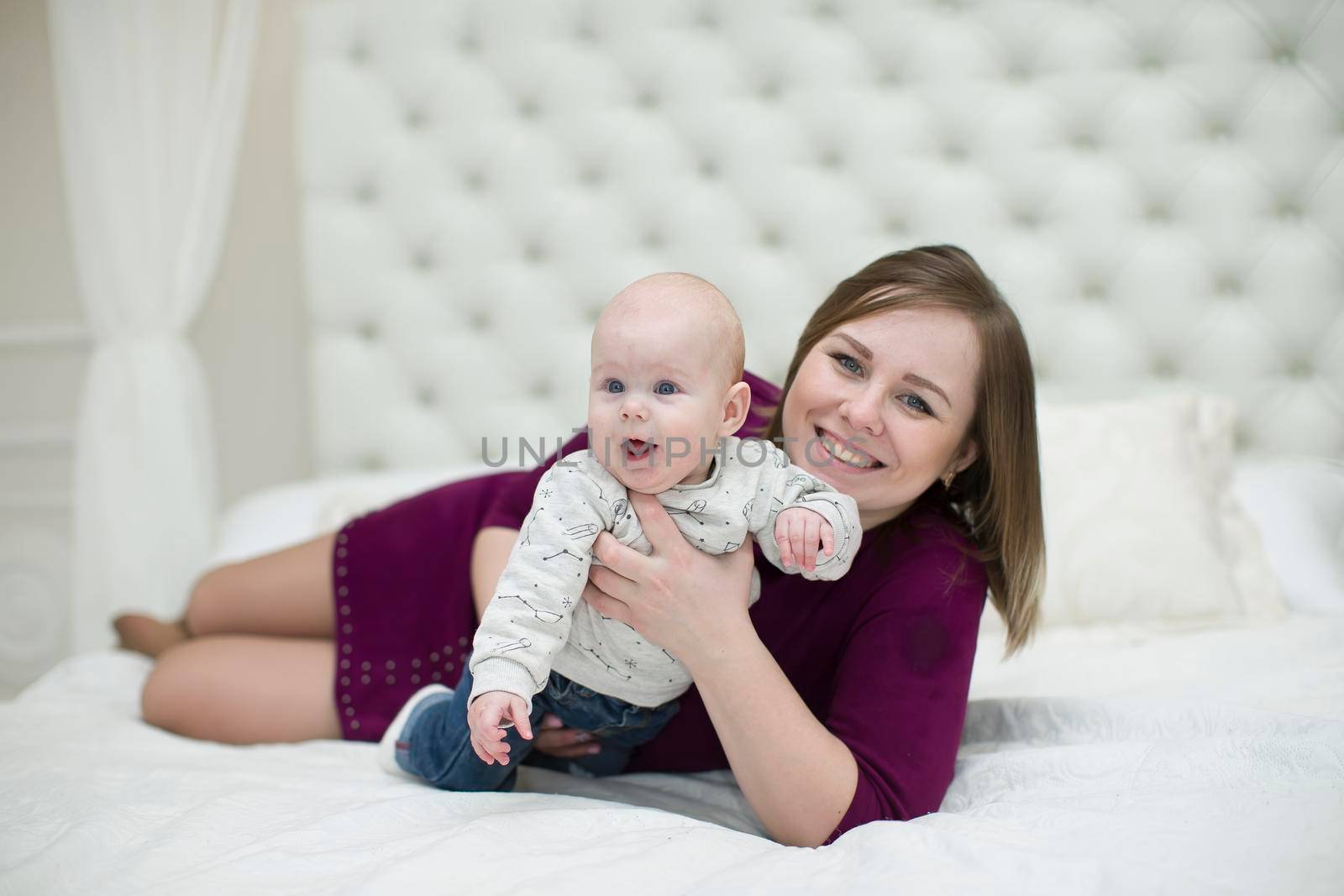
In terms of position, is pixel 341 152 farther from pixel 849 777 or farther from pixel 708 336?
pixel 849 777

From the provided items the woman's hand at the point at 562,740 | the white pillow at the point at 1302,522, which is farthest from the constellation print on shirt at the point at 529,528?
the white pillow at the point at 1302,522

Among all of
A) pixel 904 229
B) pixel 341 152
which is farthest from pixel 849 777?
pixel 341 152

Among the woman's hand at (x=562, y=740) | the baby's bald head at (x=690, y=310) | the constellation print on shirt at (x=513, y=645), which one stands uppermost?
the baby's bald head at (x=690, y=310)

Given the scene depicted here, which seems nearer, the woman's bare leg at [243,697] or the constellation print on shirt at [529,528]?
the constellation print on shirt at [529,528]

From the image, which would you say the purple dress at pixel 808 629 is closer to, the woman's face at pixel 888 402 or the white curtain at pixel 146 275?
the woman's face at pixel 888 402

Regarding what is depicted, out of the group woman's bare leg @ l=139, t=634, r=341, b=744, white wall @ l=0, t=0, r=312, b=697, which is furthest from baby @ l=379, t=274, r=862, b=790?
white wall @ l=0, t=0, r=312, b=697

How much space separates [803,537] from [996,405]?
39 cm

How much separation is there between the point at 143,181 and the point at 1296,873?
264cm

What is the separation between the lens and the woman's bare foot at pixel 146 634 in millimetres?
1858

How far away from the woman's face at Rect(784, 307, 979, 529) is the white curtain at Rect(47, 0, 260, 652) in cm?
189

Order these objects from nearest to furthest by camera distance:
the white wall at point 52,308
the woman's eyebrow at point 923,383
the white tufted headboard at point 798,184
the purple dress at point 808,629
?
1. the purple dress at point 808,629
2. the woman's eyebrow at point 923,383
3. the white tufted headboard at point 798,184
4. the white wall at point 52,308

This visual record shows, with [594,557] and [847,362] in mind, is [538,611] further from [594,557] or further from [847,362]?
[847,362]

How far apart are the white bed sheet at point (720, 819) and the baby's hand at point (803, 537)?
0.91 feet

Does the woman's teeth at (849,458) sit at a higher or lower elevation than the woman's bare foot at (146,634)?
higher
